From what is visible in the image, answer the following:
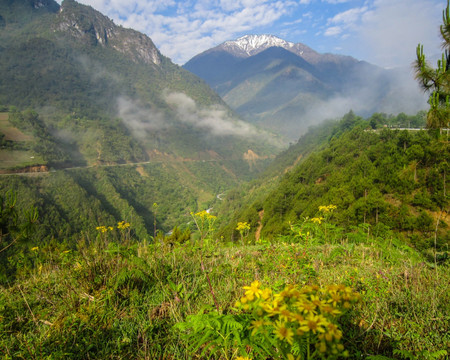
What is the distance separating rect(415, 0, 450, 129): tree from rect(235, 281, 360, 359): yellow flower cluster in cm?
932

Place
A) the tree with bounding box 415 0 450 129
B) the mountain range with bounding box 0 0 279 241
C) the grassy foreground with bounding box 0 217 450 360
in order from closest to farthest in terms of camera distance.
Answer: the grassy foreground with bounding box 0 217 450 360 < the tree with bounding box 415 0 450 129 < the mountain range with bounding box 0 0 279 241

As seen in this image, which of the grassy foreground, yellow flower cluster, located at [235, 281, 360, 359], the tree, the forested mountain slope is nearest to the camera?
yellow flower cluster, located at [235, 281, 360, 359]

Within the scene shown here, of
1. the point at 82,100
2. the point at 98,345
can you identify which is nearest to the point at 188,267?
the point at 98,345

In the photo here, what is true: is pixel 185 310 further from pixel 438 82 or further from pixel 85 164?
pixel 85 164

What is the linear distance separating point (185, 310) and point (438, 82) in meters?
9.93

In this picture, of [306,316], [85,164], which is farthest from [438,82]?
[85,164]

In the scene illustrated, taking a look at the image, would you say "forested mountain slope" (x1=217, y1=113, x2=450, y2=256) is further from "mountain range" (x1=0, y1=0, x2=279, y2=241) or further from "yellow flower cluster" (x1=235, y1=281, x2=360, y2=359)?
"mountain range" (x1=0, y1=0, x2=279, y2=241)

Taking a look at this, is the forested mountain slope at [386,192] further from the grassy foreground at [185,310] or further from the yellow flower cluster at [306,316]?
the yellow flower cluster at [306,316]

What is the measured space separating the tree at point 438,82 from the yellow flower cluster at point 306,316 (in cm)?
932

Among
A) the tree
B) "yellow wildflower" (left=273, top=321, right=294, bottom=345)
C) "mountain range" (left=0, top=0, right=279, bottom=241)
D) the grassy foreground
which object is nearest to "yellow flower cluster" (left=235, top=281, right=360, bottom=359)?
"yellow wildflower" (left=273, top=321, right=294, bottom=345)

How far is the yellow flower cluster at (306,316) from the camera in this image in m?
0.88

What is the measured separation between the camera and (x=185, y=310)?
2.29 metres

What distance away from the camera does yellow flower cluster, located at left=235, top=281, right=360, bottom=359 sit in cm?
88

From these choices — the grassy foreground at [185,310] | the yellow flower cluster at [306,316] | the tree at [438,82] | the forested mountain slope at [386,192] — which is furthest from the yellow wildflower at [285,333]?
the tree at [438,82]
